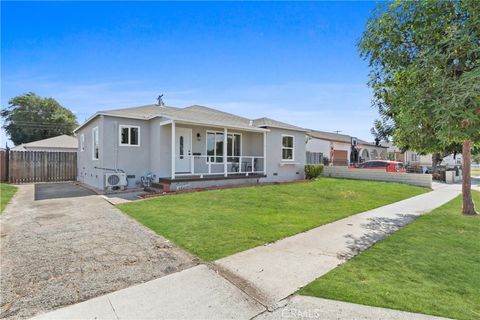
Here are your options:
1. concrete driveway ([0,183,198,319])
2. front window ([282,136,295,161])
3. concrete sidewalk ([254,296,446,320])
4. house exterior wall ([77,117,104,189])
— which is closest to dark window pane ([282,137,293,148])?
front window ([282,136,295,161])

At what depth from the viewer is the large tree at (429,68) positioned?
18.2ft

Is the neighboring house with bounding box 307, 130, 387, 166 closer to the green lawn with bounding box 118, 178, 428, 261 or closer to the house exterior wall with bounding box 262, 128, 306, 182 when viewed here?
the house exterior wall with bounding box 262, 128, 306, 182

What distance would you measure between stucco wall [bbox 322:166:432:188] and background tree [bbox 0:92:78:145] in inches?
1589

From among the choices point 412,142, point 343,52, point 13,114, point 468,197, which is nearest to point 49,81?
point 343,52

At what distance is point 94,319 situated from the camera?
2.76m

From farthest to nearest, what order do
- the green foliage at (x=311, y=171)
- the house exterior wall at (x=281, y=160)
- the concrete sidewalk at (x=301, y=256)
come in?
1. the green foliage at (x=311, y=171)
2. the house exterior wall at (x=281, y=160)
3. the concrete sidewalk at (x=301, y=256)

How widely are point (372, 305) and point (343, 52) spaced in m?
10.7

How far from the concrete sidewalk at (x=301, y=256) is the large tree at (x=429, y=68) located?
Result: 283 centimetres

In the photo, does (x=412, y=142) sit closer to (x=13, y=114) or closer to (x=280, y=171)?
(x=280, y=171)

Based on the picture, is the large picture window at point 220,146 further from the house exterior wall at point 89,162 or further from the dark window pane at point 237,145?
the house exterior wall at point 89,162

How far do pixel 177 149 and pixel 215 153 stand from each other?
7.86ft

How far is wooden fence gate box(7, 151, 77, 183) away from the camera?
15.9 m

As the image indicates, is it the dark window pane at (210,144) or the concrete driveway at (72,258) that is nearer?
the concrete driveway at (72,258)

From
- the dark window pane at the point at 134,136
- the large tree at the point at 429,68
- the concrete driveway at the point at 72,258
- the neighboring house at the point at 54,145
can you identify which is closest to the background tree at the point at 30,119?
the neighboring house at the point at 54,145
